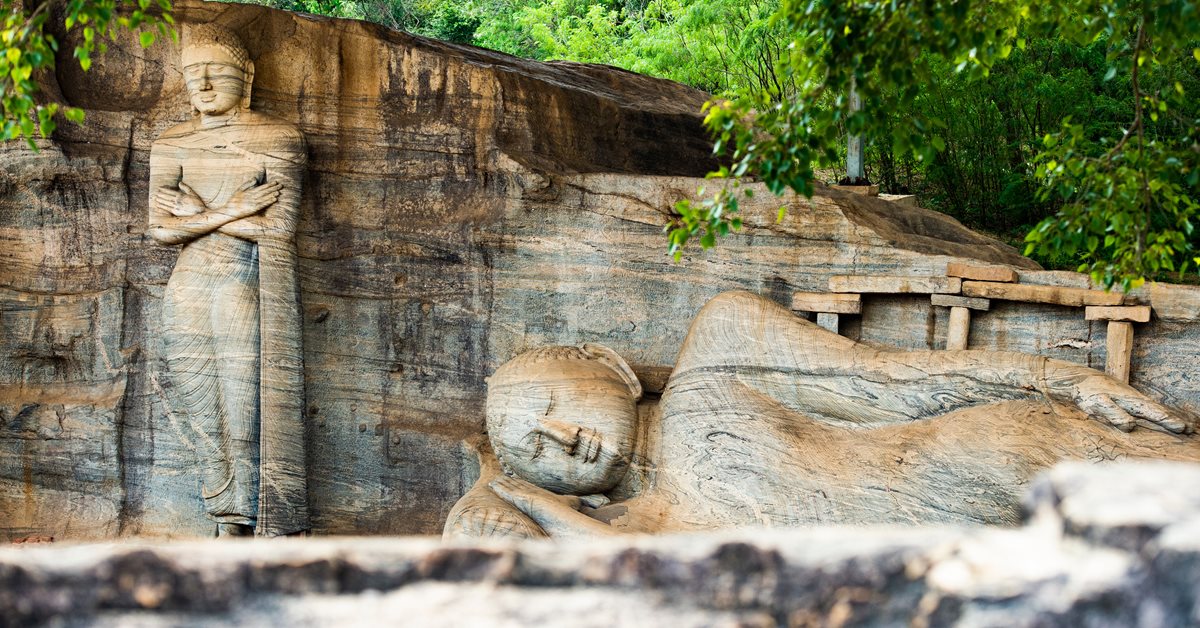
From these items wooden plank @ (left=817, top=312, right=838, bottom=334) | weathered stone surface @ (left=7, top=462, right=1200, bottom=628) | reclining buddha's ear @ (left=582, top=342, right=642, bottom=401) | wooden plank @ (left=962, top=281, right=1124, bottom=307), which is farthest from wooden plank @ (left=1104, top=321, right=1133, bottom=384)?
weathered stone surface @ (left=7, top=462, right=1200, bottom=628)

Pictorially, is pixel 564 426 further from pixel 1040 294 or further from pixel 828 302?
pixel 1040 294

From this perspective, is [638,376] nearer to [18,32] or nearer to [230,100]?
[230,100]

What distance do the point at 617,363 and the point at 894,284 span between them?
1.70m

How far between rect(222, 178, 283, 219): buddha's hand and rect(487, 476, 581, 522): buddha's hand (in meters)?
2.28

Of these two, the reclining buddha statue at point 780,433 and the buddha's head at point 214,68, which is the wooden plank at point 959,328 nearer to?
the reclining buddha statue at point 780,433

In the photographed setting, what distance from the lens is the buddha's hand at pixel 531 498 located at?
6715 mm

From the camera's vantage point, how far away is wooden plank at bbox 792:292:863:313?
7.38 metres

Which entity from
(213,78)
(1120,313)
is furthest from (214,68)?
(1120,313)

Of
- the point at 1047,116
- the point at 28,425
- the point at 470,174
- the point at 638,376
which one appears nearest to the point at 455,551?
the point at 638,376

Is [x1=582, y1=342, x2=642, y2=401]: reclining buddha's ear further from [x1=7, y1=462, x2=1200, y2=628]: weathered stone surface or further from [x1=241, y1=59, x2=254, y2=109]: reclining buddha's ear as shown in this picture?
[x1=7, y1=462, x2=1200, y2=628]: weathered stone surface

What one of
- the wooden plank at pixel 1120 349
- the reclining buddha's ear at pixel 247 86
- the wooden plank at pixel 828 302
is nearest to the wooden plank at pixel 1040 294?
the wooden plank at pixel 1120 349

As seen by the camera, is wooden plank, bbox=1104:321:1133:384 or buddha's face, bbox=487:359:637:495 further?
buddha's face, bbox=487:359:637:495

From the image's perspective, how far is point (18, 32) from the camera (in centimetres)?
531

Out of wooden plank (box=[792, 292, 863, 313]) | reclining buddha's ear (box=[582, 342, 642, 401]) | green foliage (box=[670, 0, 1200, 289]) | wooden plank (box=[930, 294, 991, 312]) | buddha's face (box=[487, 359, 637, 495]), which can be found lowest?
buddha's face (box=[487, 359, 637, 495])
